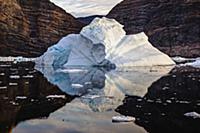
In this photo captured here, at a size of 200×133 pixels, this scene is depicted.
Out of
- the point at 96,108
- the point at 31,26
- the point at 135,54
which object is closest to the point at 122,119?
the point at 96,108

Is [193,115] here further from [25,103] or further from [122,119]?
[25,103]

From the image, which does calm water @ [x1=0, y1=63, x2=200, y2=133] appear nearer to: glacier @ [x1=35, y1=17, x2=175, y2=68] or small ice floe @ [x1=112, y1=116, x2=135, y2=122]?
small ice floe @ [x1=112, y1=116, x2=135, y2=122]

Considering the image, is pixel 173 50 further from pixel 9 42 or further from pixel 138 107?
pixel 138 107

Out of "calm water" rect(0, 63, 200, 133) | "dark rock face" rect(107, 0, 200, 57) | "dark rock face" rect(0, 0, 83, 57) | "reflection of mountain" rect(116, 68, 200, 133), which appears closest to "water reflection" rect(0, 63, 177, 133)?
"calm water" rect(0, 63, 200, 133)

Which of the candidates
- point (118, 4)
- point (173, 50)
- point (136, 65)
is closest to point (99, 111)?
A: point (136, 65)

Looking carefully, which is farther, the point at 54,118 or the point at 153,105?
the point at 153,105

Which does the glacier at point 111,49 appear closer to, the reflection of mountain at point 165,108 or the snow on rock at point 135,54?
the snow on rock at point 135,54
